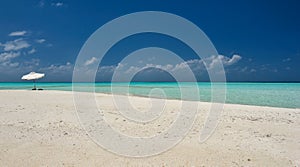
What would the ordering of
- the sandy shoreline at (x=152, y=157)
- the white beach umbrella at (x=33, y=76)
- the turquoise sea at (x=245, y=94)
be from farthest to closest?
1. the white beach umbrella at (x=33, y=76)
2. the turquoise sea at (x=245, y=94)
3. the sandy shoreline at (x=152, y=157)

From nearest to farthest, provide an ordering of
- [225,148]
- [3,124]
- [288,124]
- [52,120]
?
[225,148] → [3,124] → [52,120] → [288,124]

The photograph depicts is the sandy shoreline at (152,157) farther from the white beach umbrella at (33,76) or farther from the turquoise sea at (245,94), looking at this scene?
the white beach umbrella at (33,76)

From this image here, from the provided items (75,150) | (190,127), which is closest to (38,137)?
(75,150)

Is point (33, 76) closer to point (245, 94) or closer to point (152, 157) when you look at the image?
point (245, 94)

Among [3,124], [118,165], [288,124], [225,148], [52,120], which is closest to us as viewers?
[118,165]

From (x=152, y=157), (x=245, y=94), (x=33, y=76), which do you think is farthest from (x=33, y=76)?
(x=152, y=157)

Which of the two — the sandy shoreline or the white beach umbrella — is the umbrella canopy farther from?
the sandy shoreline

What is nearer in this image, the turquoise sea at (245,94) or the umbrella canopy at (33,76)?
the turquoise sea at (245,94)

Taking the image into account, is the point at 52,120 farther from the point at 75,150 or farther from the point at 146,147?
the point at 146,147

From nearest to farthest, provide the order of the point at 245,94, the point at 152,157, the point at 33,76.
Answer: the point at 152,157
the point at 245,94
the point at 33,76

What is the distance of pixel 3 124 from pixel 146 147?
5525 mm

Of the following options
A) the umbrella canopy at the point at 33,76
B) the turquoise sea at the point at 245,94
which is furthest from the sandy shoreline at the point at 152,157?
the umbrella canopy at the point at 33,76

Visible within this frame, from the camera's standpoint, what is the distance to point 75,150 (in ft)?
19.3

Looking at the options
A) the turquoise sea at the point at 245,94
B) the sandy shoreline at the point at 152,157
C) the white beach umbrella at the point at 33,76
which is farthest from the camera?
the white beach umbrella at the point at 33,76
